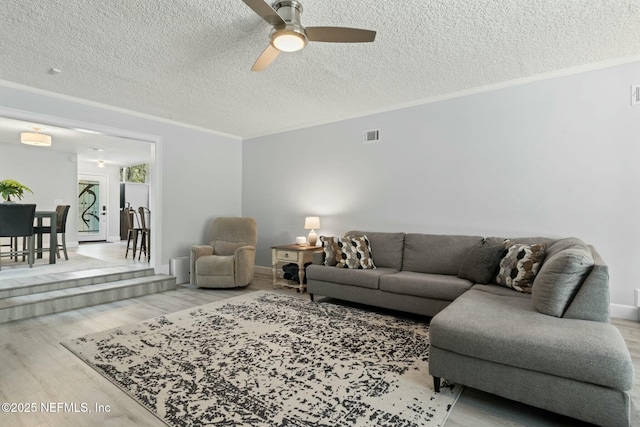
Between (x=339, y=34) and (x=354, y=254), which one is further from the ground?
(x=339, y=34)

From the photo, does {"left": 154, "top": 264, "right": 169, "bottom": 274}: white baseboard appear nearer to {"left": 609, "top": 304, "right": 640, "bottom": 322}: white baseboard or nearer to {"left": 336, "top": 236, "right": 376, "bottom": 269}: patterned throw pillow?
{"left": 336, "top": 236, "right": 376, "bottom": 269}: patterned throw pillow

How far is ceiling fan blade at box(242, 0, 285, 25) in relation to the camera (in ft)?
6.33

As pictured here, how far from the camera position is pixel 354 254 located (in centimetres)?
390

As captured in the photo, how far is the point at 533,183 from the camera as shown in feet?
11.4

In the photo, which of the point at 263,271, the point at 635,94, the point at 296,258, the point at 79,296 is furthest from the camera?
the point at 263,271

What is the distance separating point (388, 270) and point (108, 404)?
2.85m

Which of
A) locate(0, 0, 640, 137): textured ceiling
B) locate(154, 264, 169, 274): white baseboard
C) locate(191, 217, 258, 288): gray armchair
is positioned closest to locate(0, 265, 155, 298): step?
locate(154, 264, 169, 274): white baseboard

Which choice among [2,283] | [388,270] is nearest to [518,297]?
[388,270]

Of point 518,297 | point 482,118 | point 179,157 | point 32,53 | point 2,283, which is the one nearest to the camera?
point 518,297

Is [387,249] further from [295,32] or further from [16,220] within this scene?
[16,220]

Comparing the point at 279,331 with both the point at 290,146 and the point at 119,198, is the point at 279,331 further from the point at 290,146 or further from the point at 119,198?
the point at 119,198

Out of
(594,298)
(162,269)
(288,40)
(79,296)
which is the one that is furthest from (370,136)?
(79,296)

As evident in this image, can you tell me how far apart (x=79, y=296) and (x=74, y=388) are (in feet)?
7.37

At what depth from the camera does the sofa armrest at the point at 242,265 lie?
15.4ft
